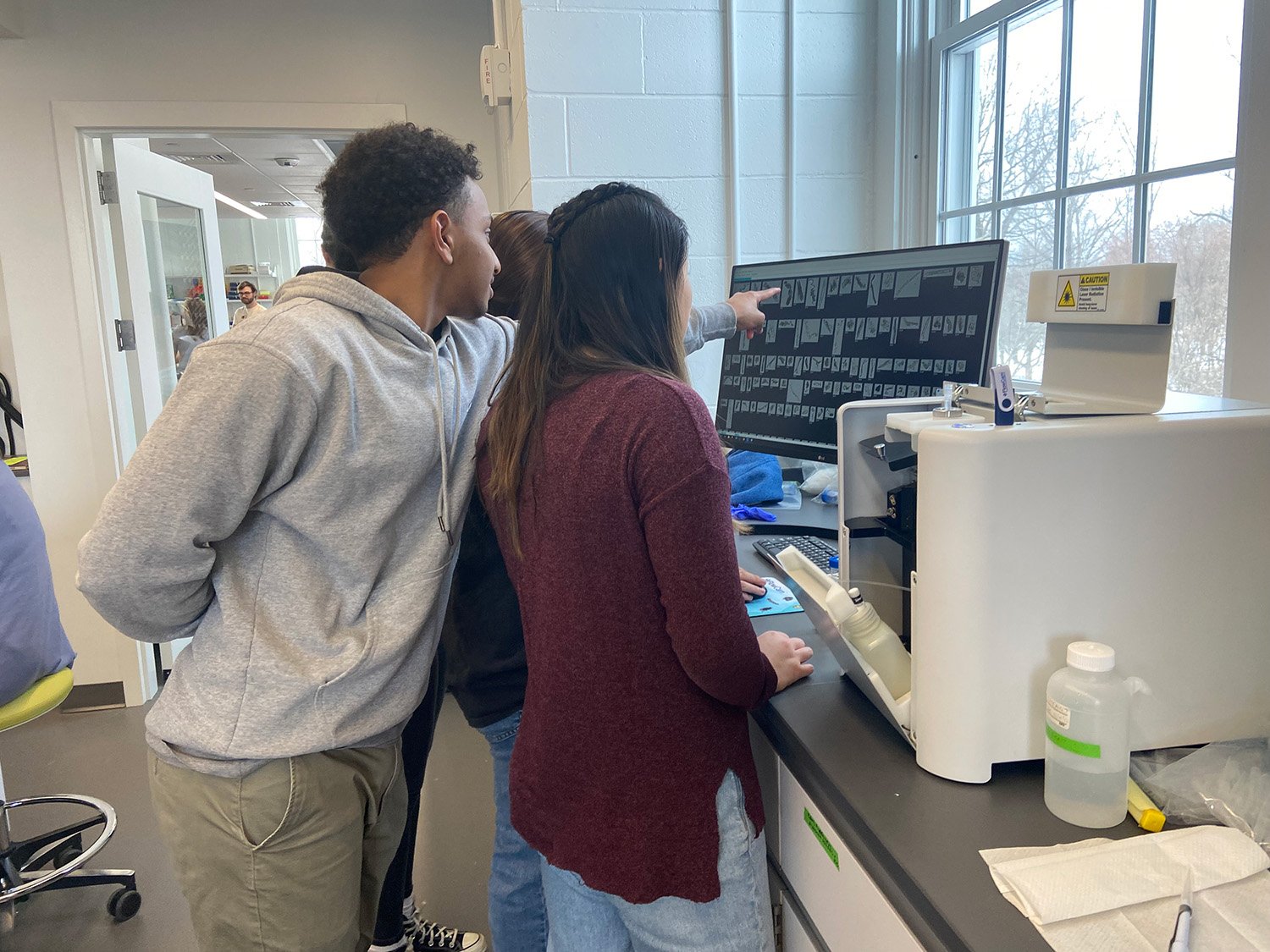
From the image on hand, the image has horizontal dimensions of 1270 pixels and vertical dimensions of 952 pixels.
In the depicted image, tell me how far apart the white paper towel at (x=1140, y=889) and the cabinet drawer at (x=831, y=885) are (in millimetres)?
111

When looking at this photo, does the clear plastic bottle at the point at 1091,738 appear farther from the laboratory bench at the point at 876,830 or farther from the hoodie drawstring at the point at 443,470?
the hoodie drawstring at the point at 443,470

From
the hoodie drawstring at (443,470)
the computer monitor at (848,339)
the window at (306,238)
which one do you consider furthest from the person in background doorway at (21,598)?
the window at (306,238)

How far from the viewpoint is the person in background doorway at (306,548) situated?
37.7 inches

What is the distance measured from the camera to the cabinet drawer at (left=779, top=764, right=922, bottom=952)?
0.79m

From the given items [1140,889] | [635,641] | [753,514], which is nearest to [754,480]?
[753,514]

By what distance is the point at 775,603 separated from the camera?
1.35 m

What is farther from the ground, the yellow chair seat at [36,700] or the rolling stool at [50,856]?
the yellow chair seat at [36,700]

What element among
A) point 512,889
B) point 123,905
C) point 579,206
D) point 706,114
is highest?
point 706,114

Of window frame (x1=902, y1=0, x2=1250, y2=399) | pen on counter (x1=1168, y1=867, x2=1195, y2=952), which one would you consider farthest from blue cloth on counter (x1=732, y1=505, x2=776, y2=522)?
pen on counter (x1=1168, y1=867, x2=1195, y2=952)

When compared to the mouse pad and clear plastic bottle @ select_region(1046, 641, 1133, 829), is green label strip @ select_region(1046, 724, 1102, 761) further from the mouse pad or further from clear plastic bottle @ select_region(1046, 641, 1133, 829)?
the mouse pad

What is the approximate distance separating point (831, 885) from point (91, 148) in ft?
11.0

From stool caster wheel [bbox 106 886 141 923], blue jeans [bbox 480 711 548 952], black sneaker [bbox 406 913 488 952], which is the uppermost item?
blue jeans [bbox 480 711 548 952]

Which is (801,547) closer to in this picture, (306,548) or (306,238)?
(306,548)

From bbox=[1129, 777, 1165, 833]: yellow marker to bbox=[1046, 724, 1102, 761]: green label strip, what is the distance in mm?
66
